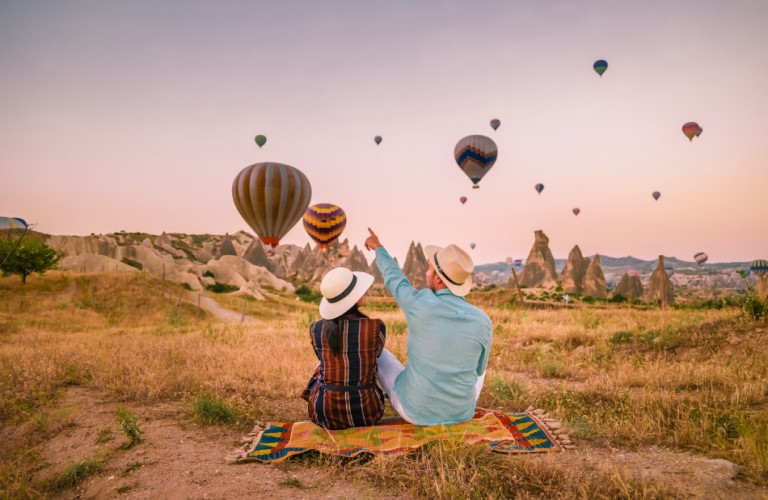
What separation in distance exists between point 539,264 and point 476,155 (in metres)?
78.9

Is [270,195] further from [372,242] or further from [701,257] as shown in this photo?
[701,257]

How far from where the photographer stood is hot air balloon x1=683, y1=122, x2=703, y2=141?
97.9 ft

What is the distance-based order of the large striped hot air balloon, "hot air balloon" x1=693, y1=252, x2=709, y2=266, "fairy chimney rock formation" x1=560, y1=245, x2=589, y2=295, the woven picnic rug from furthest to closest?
"fairy chimney rock formation" x1=560, y1=245, x2=589, y2=295 < "hot air balloon" x1=693, y1=252, x2=709, y2=266 < the large striped hot air balloon < the woven picnic rug

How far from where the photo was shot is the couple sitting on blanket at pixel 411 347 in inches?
159

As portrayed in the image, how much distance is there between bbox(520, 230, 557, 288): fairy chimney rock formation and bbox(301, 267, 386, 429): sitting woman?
313 feet

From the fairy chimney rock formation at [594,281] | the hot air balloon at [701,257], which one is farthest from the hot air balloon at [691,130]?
the fairy chimney rock formation at [594,281]

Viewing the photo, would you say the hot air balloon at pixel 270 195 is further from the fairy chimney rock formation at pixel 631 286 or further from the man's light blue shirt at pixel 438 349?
the fairy chimney rock formation at pixel 631 286

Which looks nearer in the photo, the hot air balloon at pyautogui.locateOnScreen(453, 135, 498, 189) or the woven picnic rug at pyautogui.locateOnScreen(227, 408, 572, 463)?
the woven picnic rug at pyautogui.locateOnScreen(227, 408, 572, 463)

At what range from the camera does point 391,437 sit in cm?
435

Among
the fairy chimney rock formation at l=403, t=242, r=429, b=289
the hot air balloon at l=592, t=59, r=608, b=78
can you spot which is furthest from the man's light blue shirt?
the fairy chimney rock formation at l=403, t=242, r=429, b=289

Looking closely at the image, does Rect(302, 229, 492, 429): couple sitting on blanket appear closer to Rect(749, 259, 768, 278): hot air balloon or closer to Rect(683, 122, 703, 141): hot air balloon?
Rect(683, 122, 703, 141): hot air balloon

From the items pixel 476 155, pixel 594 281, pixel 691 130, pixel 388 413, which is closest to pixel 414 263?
pixel 594 281

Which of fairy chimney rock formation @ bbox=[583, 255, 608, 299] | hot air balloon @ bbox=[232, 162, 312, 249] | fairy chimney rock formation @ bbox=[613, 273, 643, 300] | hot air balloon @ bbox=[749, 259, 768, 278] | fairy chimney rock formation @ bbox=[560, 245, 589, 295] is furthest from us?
fairy chimney rock formation @ bbox=[560, 245, 589, 295]

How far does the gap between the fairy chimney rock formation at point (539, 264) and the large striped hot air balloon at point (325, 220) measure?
80486 millimetres
